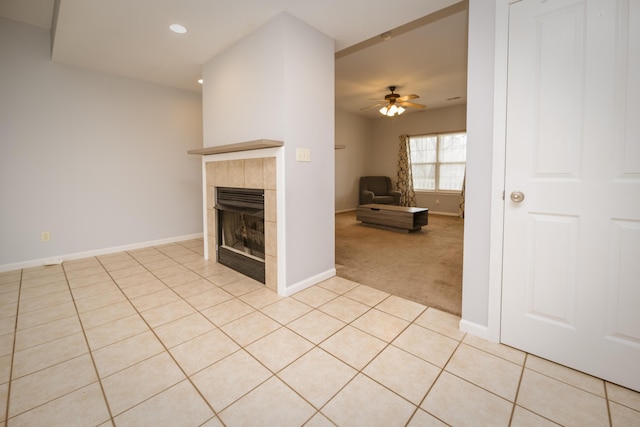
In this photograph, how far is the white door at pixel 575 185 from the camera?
4.54ft

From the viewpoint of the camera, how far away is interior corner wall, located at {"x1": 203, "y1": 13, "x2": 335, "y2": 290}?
97.3 inches

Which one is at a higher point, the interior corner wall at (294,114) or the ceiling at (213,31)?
the ceiling at (213,31)

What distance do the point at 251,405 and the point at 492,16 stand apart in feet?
8.38

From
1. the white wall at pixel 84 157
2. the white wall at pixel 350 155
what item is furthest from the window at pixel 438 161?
the white wall at pixel 84 157

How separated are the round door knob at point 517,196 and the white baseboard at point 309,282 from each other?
1.82 meters

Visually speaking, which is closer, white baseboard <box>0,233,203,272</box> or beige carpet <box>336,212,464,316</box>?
beige carpet <box>336,212,464,316</box>

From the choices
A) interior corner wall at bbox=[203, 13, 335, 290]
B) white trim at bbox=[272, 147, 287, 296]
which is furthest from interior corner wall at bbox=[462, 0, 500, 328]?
white trim at bbox=[272, 147, 287, 296]

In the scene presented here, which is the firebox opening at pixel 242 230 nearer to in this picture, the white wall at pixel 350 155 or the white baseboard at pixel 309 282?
the white baseboard at pixel 309 282

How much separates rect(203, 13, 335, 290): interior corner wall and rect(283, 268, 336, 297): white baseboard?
0.05 feet

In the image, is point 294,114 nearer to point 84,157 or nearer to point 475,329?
point 475,329

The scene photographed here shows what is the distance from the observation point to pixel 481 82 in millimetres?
1771

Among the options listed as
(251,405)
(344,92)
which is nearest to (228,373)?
(251,405)

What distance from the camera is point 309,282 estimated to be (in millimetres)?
2771

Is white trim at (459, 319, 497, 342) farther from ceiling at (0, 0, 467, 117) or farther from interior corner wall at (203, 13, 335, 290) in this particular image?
ceiling at (0, 0, 467, 117)
